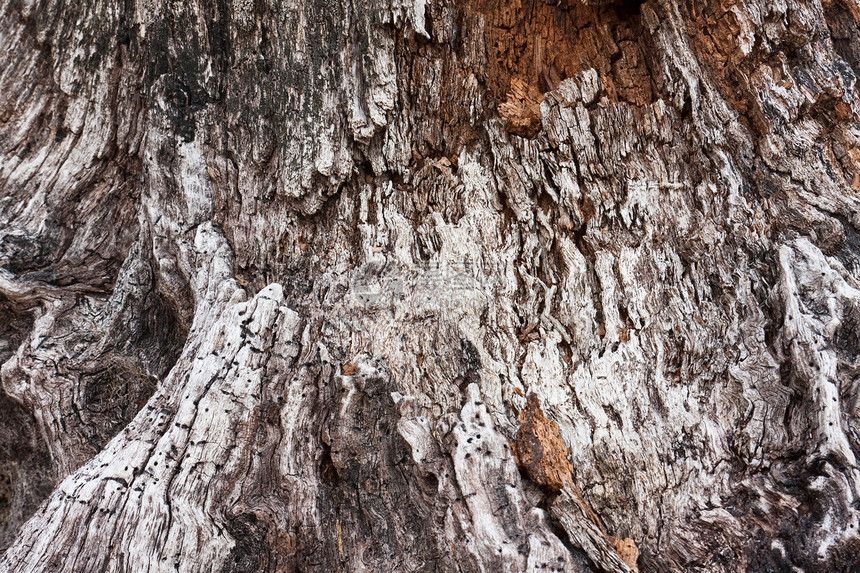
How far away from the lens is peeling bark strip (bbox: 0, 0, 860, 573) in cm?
288

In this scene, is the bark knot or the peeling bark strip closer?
the peeling bark strip

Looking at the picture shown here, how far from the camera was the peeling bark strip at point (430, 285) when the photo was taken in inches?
113

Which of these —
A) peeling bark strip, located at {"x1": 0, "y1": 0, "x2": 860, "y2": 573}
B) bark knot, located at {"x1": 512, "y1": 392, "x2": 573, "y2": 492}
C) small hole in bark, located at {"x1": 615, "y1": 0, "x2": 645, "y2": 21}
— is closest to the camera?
peeling bark strip, located at {"x1": 0, "y1": 0, "x2": 860, "y2": 573}

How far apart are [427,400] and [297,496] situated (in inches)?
35.4

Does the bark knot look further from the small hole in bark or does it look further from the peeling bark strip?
the small hole in bark

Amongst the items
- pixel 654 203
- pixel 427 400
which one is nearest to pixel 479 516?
pixel 427 400

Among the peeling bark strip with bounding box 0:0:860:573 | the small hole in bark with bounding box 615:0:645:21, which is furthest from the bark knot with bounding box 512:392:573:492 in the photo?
the small hole in bark with bounding box 615:0:645:21

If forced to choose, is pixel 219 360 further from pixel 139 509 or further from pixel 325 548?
pixel 325 548

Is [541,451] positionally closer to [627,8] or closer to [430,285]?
[430,285]

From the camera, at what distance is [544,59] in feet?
14.1

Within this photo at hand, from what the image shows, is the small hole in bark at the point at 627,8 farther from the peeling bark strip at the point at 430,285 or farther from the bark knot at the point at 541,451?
the bark knot at the point at 541,451

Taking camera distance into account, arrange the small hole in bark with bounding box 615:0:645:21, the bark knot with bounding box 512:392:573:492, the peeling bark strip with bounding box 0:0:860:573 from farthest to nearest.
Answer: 1. the small hole in bark with bounding box 615:0:645:21
2. the bark knot with bounding box 512:392:573:492
3. the peeling bark strip with bounding box 0:0:860:573

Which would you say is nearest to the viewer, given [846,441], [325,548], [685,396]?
[846,441]

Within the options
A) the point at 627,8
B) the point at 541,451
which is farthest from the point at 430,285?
the point at 627,8
